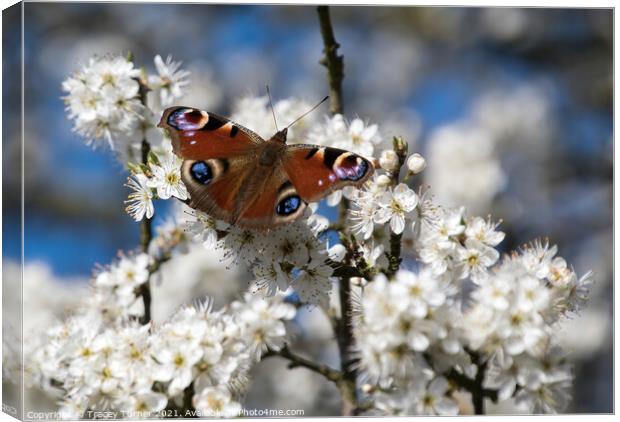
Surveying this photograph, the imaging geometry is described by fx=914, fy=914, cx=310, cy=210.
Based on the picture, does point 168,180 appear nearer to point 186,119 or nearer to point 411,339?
point 186,119

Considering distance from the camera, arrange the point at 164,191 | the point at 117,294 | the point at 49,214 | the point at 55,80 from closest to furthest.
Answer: the point at 164,191 → the point at 117,294 → the point at 55,80 → the point at 49,214

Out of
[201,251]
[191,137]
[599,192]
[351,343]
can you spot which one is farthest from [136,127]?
[599,192]

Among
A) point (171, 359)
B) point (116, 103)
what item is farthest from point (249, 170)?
point (116, 103)

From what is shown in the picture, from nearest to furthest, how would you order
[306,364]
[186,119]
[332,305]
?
[186,119] → [306,364] → [332,305]

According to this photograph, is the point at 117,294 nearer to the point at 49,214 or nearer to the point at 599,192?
the point at 49,214

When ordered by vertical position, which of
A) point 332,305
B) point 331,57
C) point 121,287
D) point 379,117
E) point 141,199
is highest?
point 379,117

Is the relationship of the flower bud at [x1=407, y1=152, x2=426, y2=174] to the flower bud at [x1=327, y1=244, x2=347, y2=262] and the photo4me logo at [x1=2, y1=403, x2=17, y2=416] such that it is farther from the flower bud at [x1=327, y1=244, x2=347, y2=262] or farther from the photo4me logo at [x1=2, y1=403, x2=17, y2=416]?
the photo4me logo at [x1=2, y1=403, x2=17, y2=416]

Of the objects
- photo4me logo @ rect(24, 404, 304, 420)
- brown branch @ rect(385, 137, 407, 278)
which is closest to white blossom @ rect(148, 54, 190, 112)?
brown branch @ rect(385, 137, 407, 278)

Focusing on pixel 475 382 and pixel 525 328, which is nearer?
pixel 525 328
